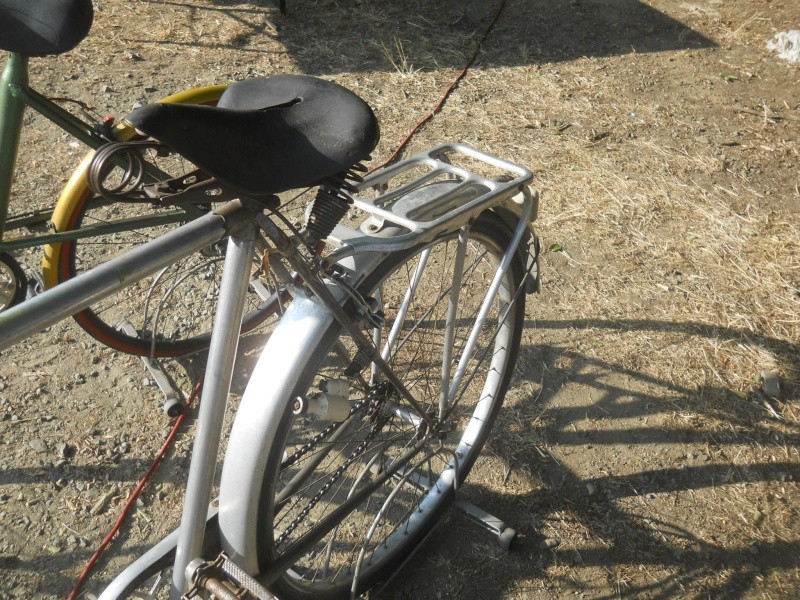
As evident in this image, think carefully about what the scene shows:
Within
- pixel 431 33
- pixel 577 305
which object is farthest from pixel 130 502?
pixel 431 33

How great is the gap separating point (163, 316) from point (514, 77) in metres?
2.85

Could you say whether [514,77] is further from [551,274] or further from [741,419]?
[741,419]

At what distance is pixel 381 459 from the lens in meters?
2.26

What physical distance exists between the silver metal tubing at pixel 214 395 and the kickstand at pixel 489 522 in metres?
1.08

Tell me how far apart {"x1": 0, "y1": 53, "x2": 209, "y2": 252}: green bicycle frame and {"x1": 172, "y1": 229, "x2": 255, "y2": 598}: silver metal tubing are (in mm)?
1255

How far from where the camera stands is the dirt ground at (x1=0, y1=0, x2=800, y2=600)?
2.34 m

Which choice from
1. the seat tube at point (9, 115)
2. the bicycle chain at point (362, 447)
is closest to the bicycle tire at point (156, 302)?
the seat tube at point (9, 115)

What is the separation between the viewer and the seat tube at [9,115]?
2293 millimetres

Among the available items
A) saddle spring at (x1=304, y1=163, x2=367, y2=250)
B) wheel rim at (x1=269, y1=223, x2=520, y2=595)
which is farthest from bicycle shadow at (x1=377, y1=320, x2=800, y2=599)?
saddle spring at (x1=304, y1=163, x2=367, y2=250)

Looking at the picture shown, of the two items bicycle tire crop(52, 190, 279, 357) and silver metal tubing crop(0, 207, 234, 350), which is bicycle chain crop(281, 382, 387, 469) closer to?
silver metal tubing crop(0, 207, 234, 350)

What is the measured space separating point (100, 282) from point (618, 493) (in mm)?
1982

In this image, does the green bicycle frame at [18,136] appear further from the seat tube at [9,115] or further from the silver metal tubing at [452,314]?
the silver metal tubing at [452,314]

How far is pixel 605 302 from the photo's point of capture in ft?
10.6

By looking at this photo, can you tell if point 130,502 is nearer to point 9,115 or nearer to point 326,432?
point 326,432
